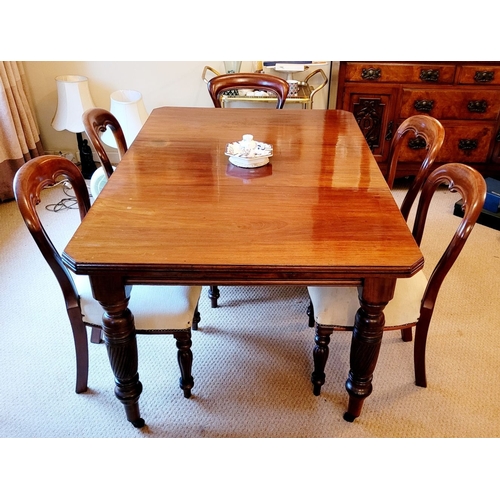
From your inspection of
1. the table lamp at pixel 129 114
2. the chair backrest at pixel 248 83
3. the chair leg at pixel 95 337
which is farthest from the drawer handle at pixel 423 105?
the chair leg at pixel 95 337

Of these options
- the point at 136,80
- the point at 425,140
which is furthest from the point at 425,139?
the point at 136,80

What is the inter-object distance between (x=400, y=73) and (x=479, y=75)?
455 millimetres

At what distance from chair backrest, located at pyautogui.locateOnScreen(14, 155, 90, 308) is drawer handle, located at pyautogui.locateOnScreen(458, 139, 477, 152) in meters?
2.35

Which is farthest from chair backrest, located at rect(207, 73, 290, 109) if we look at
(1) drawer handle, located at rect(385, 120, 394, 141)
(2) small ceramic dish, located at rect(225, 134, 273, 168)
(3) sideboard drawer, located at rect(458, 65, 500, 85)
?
(3) sideboard drawer, located at rect(458, 65, 500, 85)

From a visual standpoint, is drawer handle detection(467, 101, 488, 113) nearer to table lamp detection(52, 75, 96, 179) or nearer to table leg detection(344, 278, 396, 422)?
table leg detection(344, 278, 396, 422)

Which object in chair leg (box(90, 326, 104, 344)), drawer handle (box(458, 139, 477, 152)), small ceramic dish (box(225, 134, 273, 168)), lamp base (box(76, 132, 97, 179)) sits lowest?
chair leg (box(90, 326, 104, 344))

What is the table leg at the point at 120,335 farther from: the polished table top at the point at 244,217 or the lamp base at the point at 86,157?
the lamp base at the point at 86,157

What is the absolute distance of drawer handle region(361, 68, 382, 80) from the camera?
8.97ft

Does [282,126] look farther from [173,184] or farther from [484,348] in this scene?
[484,348]

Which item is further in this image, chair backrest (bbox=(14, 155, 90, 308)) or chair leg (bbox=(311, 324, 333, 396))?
chair leg (bbox=(311, 324, 333, 396))

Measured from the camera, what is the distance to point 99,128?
70.3 inches

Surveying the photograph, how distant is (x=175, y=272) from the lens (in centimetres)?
115

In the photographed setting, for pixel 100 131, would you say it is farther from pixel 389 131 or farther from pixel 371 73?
pixel 389 131
